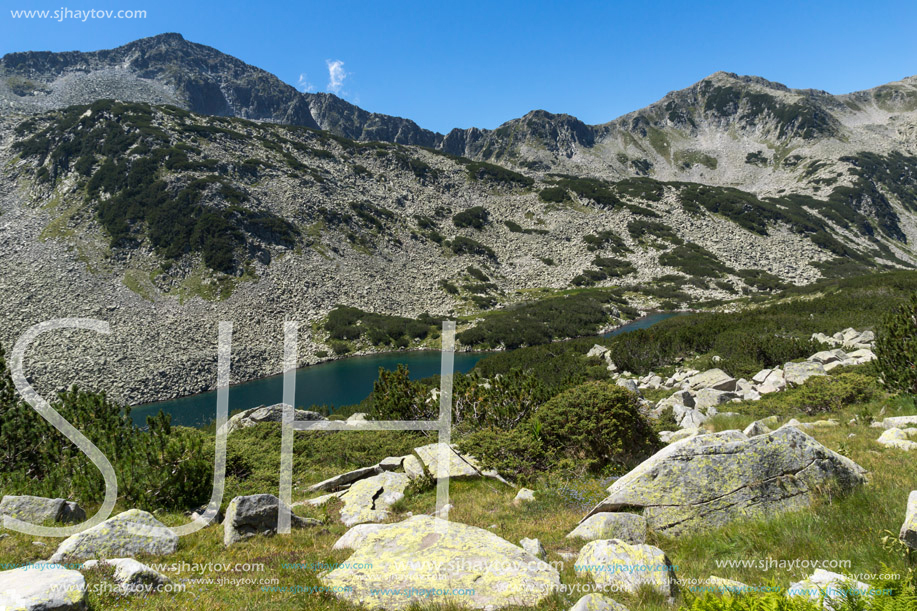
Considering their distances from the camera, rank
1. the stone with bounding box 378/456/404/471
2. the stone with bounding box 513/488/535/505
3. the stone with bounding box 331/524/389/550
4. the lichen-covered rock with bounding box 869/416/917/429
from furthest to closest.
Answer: the stone with bounding box 378/456/404/471 < the lichen-covered rock with bounding box 869/416/917/429 < the stone with bounding box 513/488/535/505 < the stone with bounding box 331/524/389/550

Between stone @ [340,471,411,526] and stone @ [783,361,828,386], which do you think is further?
stone @ [783,361,828,386]

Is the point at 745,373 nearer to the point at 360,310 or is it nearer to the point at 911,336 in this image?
the point at 911,336

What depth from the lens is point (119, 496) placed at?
900cm

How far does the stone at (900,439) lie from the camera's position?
7445 mm

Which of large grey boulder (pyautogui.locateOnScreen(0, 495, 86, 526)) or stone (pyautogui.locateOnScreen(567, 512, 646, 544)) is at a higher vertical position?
stone (pyautogui.locateOnScreen(567, 512, 646, 544))

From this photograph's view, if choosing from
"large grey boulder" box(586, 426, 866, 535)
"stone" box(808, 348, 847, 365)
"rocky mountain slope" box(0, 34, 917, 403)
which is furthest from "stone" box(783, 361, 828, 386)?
"rocky mountain slope" box(0, 34, 917, 403)

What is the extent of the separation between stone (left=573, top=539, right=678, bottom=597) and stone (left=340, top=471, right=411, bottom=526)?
204 inches

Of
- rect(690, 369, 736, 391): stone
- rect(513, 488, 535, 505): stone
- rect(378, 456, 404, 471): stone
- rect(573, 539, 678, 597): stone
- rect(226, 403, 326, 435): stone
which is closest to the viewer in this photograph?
rect(573, 539, 678, 597): stone

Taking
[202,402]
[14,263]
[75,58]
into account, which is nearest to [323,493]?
[202,402]

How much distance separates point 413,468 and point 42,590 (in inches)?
331

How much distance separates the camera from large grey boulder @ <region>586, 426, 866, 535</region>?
5.57 m

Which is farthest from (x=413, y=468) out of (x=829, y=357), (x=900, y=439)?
(x=829, y=357)

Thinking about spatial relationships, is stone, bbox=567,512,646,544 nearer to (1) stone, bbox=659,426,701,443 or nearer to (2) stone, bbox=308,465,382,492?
(1) stone, bbox=659,426,701,443

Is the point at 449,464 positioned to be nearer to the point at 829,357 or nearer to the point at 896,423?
the point at 896,423
